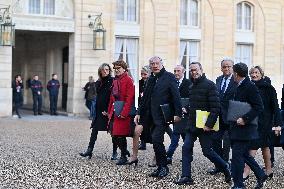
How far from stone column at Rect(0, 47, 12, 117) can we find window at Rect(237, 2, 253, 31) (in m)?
11.1

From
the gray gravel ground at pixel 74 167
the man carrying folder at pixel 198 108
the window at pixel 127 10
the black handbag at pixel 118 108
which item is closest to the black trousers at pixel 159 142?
the gray gravel ground at pixel 74 167

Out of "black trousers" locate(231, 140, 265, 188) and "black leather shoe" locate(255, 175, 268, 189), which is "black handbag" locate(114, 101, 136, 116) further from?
"black leather shoe" locate(255, 175, 268, 189)

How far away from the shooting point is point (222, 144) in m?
9.85

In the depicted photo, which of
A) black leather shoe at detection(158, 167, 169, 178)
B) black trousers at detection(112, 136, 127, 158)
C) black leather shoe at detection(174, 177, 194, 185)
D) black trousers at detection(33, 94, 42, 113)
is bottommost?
black leather shoe at detection(174, 177, 194, 185)

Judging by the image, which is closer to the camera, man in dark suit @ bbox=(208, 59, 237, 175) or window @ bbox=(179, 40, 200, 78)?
man in dark suit @ bbox=(208, 59, 237, 175)

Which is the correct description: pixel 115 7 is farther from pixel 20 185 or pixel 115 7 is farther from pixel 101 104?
pixel 20 185

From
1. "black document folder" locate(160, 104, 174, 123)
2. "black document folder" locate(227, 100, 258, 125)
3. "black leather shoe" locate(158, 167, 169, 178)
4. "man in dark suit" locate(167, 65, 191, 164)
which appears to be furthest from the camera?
"man in dark suit" locate(167, 65, 191, 164)

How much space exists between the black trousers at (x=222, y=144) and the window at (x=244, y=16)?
17.4 meters

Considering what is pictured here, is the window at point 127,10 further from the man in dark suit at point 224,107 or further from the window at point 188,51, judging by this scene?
the man in dark suit at point 224,107

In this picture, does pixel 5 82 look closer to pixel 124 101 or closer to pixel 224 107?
pixel 124 101

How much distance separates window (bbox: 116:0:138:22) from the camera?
77.2ft

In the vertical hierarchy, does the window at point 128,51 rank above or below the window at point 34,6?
below

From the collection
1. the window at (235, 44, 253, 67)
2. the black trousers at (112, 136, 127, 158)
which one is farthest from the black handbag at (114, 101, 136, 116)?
the window at (235, 44, 253, 67)

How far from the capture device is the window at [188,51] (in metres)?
25.0
